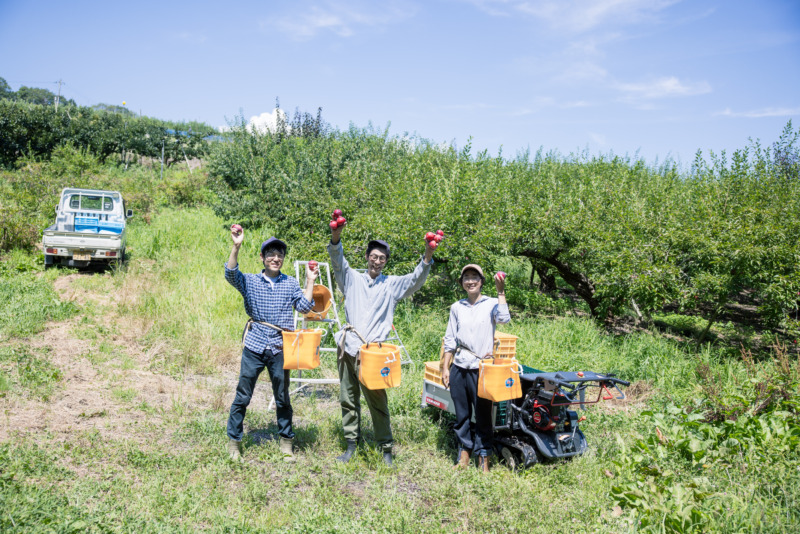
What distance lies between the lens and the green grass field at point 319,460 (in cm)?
351

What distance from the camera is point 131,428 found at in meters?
4.97

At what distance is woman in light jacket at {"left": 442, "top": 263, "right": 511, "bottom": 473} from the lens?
4.48 metres

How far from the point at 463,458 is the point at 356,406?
1005 mm

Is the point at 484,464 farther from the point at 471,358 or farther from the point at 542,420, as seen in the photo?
the point at 471,358

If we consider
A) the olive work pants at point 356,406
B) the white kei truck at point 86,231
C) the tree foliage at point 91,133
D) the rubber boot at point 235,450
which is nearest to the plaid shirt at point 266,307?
the olive work pants at point 356,406

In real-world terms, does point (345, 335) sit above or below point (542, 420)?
above

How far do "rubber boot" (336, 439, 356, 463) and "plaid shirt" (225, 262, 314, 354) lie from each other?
3.36 ft

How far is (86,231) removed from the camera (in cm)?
1195

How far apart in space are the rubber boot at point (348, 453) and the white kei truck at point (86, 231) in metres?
9.23

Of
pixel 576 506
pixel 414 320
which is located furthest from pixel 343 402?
pixel 414 320

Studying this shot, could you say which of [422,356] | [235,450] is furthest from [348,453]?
[422,356]

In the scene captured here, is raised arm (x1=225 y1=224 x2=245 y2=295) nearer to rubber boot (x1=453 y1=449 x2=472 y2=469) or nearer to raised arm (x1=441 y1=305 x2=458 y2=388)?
raised arm (x1=441 y1=305 x2=458 y2=388)

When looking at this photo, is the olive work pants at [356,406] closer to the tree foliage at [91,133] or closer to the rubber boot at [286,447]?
the rubber boot at [286,447]

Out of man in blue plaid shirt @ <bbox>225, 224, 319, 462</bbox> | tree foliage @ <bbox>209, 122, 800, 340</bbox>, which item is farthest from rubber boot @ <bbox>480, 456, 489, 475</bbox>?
tree foliage @ <bbox>209, 122, 800, 340</bbox>
